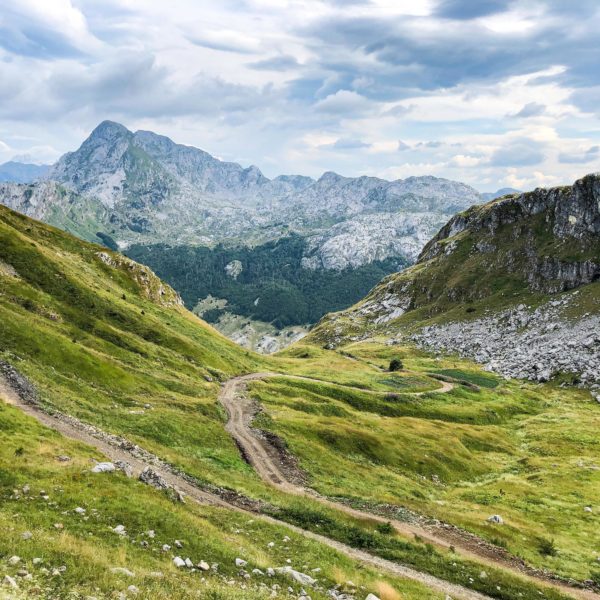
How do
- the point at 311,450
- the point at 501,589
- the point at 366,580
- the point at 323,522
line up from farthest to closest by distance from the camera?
the point at 311,450, the point at 323,522, the point at 501,589, the point at 366,580

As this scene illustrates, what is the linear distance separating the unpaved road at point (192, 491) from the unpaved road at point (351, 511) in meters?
6.92

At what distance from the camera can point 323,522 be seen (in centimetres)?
3744

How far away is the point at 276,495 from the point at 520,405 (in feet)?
335

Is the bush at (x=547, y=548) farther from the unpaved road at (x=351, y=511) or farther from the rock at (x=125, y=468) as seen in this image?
the rock at (x=125, y=468)

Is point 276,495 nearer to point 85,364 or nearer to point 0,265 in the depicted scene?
point 85,364

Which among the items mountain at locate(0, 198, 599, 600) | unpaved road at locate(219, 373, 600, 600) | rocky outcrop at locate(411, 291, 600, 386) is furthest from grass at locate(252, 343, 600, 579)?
rocky outcrop at locate(411, 291, 600, 386)

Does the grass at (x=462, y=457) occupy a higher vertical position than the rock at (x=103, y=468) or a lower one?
lower

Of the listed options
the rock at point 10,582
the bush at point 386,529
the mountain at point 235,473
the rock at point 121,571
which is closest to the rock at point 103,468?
the mountain at point 235,473

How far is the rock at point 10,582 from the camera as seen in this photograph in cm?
1534

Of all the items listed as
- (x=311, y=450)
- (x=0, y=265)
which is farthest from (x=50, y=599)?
(x=0, y=265)

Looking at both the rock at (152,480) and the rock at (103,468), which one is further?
the rock at (152,480)

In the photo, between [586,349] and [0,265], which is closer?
[0,265]

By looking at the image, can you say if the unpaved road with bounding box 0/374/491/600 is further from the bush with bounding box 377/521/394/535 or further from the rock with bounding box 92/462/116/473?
the bush with bounding box 377/521/394/535

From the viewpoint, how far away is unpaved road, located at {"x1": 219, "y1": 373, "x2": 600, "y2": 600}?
124ft
